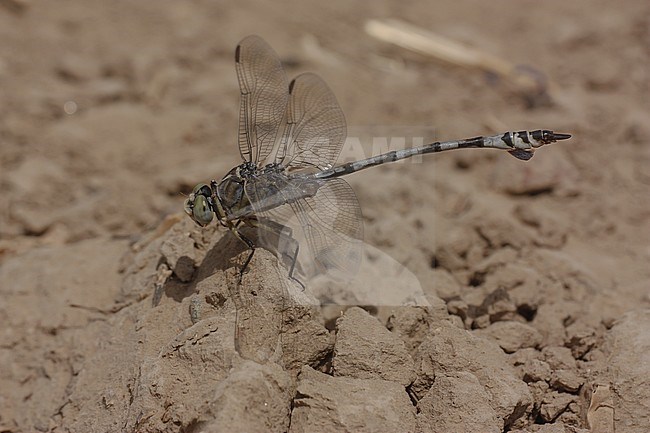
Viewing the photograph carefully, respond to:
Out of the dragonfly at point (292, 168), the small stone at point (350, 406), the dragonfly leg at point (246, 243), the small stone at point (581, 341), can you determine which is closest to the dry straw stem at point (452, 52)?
the dragonfly at point (292, 168)

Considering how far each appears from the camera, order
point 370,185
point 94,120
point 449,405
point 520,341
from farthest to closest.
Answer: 1. point 94,120
2. point 370,185
3. point 520,341
4. point 449,405

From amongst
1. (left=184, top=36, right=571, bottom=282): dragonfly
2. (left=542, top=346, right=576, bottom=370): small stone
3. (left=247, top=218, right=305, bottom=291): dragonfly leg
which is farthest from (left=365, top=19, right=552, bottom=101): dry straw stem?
(left=247, top=218, right=305, bottom=291): dragonfly leg

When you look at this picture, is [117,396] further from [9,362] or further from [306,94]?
[306,94]

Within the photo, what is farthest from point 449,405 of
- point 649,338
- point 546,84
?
point 546,84

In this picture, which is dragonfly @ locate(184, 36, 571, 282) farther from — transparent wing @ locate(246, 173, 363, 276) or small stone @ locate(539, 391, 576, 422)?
small stone @ locate(539, 391, 576, 422)

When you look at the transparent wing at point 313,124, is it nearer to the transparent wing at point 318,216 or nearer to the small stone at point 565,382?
the transparent wing at point 318,216

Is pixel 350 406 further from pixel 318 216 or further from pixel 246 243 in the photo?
pixel 318 216
